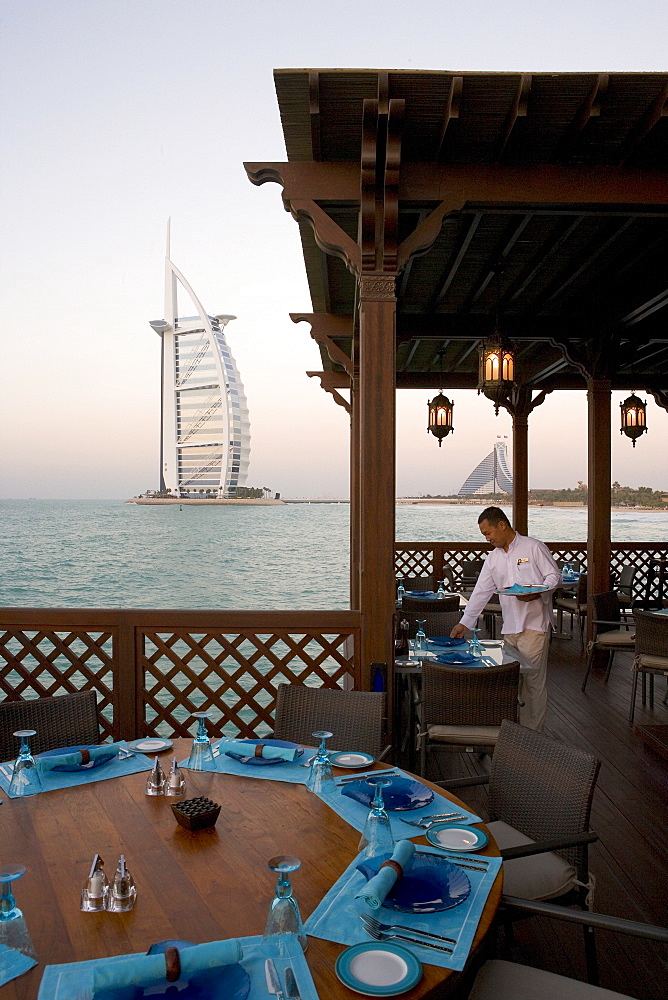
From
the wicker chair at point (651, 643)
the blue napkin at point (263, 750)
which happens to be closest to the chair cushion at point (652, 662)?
the wicker chair at point (651, 643)

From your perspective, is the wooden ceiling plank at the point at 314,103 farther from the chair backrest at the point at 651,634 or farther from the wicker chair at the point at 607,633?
the wicker chair at the point at 607,633

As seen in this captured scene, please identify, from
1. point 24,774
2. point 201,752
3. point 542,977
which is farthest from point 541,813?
point 24,774

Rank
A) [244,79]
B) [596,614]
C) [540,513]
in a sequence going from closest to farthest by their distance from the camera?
[596,614] < [244,79] < [540,513]

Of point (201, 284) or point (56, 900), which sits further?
point (201, 284)

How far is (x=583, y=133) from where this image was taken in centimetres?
340

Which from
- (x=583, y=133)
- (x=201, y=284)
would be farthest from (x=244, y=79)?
(x=201, y=284)

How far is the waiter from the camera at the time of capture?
418 cm

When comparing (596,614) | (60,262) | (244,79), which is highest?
(60,262)

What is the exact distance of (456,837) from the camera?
5.72 ft

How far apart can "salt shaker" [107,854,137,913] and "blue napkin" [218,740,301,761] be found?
0.88 m

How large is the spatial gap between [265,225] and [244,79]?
881 centimetres

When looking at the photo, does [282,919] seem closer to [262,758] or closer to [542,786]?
[262,758]

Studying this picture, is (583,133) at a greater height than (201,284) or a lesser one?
lesser

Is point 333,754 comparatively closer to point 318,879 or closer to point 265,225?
point 318,879
